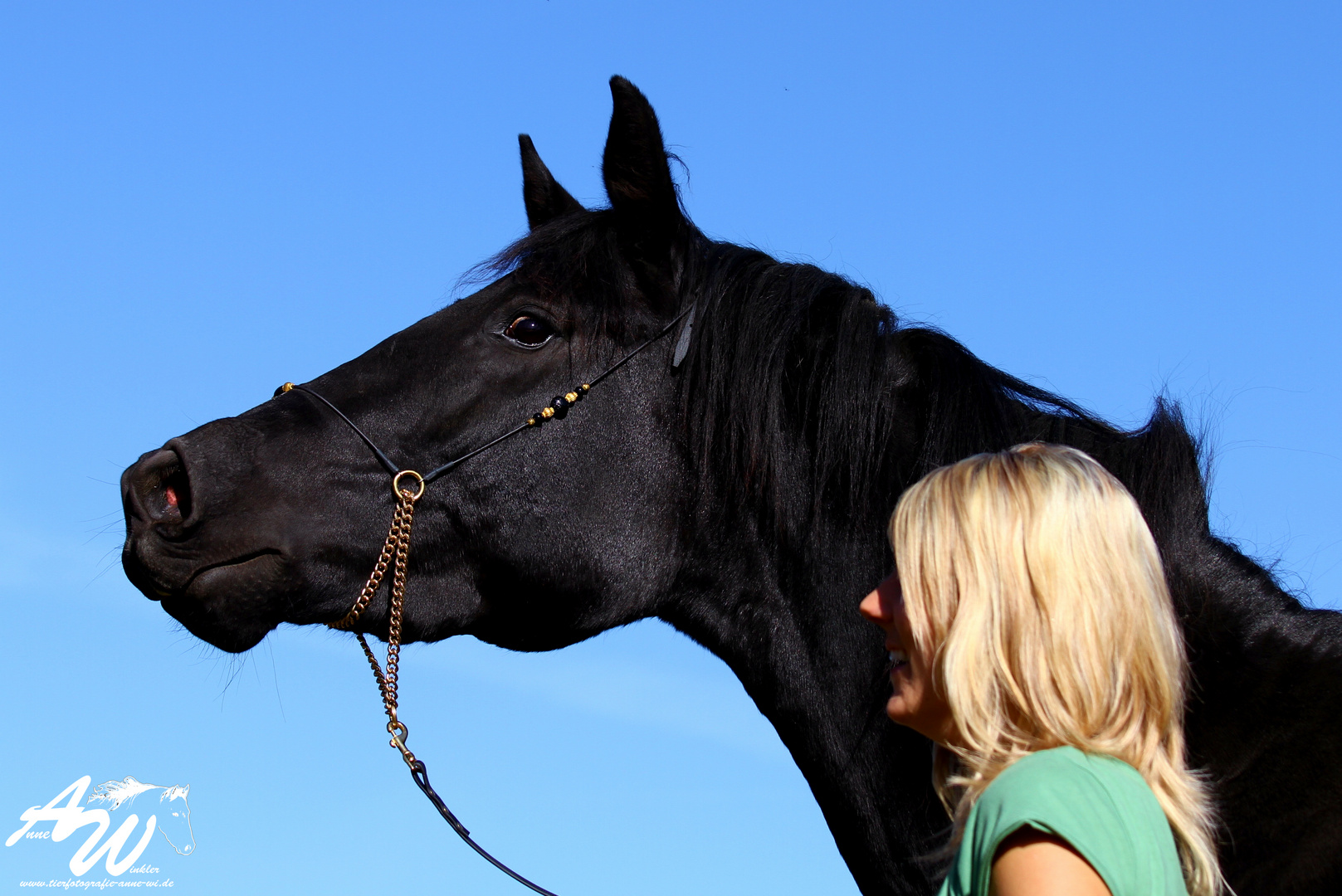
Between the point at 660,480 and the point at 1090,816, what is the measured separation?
2214mm

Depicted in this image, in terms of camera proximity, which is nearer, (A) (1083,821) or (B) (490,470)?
(A) (1083,821)

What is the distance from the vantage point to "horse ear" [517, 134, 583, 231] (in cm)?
488

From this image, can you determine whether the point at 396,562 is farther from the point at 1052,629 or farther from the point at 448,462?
the point at 1052,629

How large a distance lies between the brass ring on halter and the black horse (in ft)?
0.11

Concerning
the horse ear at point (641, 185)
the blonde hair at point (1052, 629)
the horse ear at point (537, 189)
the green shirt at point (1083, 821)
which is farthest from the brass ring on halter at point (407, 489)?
the green shirt at point (1083, 821)

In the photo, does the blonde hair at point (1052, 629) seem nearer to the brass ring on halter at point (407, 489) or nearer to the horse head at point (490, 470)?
the horse head at point (490, 470)

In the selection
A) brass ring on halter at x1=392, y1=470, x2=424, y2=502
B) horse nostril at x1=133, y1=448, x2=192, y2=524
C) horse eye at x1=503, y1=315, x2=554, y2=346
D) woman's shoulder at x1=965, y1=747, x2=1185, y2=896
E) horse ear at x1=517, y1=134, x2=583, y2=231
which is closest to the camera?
woman's shoulder at x1=965, y1=747, x2=1185, y2=896

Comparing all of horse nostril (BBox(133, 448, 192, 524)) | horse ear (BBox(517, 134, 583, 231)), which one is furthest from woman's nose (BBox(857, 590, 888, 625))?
horse ear (BBox(517, 134, 583, 231))

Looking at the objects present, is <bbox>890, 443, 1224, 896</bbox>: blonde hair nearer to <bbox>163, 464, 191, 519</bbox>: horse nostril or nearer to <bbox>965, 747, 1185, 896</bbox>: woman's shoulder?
<bbox>965, 747, 1185, 896</bbox>: woman's shoulder

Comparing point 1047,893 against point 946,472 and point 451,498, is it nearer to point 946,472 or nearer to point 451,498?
point 946,472

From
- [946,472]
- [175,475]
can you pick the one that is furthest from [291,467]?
[946,472]

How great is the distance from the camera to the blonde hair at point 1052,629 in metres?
1.81

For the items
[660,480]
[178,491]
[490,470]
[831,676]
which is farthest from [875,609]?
[178,491]

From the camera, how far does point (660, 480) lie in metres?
3.74
